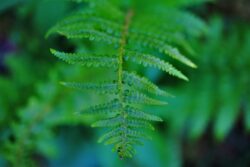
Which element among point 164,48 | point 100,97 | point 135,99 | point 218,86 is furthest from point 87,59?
point 218,86

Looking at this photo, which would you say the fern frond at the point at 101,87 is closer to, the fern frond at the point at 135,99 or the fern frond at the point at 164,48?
the fern frond at the point at 135,99

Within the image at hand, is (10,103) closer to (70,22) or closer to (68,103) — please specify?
(68,103)

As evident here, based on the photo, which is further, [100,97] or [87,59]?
[100,97]

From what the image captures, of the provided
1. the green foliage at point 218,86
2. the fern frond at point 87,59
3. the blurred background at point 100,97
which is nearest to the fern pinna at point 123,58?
the fern frond at point 87,59

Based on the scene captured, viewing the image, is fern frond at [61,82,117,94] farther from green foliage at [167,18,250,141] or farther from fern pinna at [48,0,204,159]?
green foliage at [167,18,250,141]

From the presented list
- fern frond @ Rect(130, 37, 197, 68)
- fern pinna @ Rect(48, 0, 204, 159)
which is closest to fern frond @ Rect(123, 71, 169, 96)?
fern pinna @ Rect(48, 0, 204, 159)

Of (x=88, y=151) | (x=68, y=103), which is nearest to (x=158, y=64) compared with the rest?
(x=68, y=103)

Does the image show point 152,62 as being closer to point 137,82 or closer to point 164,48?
point 137,82
